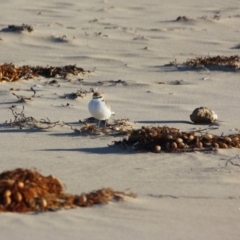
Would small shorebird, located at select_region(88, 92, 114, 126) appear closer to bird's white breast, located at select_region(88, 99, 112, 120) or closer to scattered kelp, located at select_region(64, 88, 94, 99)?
bird's white breast, located at select_region(88, 99, 112, 120)

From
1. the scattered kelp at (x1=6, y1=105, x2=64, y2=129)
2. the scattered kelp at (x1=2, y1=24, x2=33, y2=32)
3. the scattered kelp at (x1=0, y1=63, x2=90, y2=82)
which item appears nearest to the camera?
the scattered kelp at (x1=6, y1=105, x2=64, y2=129)

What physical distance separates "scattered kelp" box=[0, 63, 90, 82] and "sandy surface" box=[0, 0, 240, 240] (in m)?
0.11

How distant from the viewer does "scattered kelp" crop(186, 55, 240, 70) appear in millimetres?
8395

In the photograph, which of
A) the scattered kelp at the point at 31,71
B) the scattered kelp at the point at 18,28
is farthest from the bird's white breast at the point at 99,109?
the scattered kelp at the point at 18,28

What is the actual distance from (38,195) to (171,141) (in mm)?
1472

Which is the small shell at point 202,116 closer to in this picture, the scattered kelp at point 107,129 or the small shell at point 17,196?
the scattered kelp at point 107,129

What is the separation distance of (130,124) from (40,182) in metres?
2.08

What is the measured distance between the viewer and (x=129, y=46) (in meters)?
9.84

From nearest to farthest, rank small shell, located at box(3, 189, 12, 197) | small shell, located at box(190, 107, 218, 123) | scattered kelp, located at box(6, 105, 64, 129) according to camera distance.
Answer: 1. small shell, located at box(3, 189, 12, 197)
2. scattered kelp, located at box(6, 105, 64, 129)
3. small shell, located at box(190, 107, 218, 123)

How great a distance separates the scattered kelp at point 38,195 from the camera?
12.2 ft

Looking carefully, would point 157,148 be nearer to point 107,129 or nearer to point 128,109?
point 107,129

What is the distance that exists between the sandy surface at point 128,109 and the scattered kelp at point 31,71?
107 mm

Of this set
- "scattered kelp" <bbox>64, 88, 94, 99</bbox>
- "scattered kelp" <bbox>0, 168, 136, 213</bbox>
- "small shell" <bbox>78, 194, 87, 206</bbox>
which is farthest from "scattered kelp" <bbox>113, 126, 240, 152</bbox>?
"scattered kelp" <bbox>64, 88, 94, 99</bbox>

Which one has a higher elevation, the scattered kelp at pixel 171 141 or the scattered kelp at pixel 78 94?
the scattered kelp at pixel 78 94
